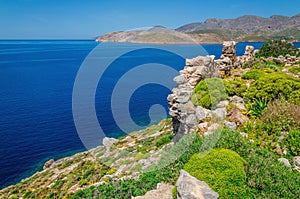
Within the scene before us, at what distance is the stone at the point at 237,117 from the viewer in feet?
40.5

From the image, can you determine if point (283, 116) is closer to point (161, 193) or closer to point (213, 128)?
point (213, 128)

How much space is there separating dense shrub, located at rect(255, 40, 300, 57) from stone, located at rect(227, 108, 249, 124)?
36.6 meters

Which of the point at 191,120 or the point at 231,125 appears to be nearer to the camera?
the point at 231,125

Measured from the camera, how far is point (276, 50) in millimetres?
48469

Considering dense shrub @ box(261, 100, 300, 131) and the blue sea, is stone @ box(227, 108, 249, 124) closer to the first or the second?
dense shrub @ box(261, 100, 300, 131)

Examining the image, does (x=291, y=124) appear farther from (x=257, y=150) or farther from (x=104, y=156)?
(x=104, y=156)

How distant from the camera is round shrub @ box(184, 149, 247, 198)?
24.2 feet

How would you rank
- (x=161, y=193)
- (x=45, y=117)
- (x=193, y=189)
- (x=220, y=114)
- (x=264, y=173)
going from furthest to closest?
(x=45, y=117) < (x=220, y=114) < (x=161, y=193) < (x=264, y=173) < (x=193, y=189)

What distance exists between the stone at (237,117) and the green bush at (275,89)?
2424 millimetres

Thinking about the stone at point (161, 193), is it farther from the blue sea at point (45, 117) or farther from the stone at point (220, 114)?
the blue sea at point (45, 117)

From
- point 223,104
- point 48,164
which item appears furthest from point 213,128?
point 48,164

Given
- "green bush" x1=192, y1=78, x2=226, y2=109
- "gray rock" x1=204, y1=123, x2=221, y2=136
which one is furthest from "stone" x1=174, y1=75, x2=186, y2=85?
"gray rock" x1=204, y1=123, x2=221, y2=136

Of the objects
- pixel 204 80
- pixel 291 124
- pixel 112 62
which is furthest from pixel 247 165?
pixel 112 62

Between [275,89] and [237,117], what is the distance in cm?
371
